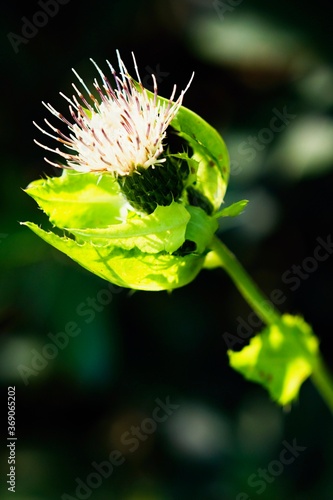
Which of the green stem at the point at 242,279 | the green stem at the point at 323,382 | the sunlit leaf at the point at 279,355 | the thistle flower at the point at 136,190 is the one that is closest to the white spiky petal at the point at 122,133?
the thistle flower at the point at 136,190

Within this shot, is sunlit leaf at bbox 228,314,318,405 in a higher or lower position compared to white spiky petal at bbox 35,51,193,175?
lower

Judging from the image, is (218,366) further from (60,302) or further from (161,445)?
(60,302)

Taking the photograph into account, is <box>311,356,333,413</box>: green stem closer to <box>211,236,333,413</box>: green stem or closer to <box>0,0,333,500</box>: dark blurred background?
<box>211,236,333,413</box>: green stem

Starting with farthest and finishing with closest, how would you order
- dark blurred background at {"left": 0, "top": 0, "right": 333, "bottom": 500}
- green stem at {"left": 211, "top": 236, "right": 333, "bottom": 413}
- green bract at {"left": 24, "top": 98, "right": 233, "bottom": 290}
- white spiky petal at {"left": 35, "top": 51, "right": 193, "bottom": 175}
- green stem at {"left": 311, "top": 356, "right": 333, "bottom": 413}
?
dark blurred background at {"left": 0, "top": 0, "right": 333, "bottom": 500}, green stem at {"left": 311, "top": 356, "right": 333, "bottom": 413}, green stem at {"left": 211, "top": 236, "right": 333, "bottom": 413}, white spiky petal at {"left": 35, "top": 51, "right": 193, "bottom": 175}, green bract at {"left": 24, "top": 98, "right": 233, "bottom": 290}

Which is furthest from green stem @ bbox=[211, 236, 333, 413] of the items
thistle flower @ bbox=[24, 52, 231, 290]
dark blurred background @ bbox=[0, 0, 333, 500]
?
dark blurred background @ bbox=[0, 0, 333, 500]

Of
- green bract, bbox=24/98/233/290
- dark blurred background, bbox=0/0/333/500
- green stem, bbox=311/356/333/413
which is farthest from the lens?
dark blurred background, bbox=0/0/333/500

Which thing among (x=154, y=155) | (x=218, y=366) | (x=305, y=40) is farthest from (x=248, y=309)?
(x=154, y=155)
